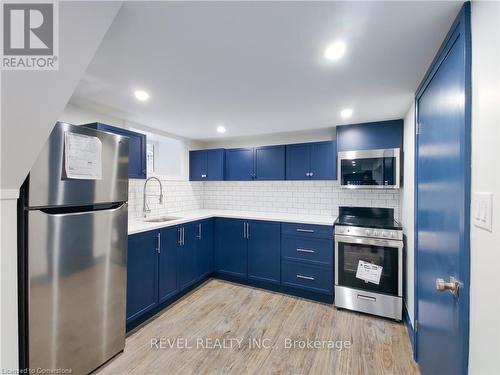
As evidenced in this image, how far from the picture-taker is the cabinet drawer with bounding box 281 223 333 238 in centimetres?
275

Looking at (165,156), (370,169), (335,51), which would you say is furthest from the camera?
(165,156)

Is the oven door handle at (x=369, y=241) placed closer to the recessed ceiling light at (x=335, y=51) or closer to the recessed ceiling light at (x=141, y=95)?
Answer: the recessed ceiling light at (x=335, y=51)

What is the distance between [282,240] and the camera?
3.00 meters

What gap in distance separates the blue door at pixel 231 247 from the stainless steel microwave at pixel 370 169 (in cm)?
152

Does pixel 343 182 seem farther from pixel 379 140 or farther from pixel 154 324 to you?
pixel 154 324

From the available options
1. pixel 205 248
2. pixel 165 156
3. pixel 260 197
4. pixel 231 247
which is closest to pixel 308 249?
pixel 231 247

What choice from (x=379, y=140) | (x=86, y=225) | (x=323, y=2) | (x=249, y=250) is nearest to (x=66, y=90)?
(x=86, y=225)

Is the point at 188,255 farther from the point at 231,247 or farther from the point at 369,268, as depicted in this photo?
the point at 369,268

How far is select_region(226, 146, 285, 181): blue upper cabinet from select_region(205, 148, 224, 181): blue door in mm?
100

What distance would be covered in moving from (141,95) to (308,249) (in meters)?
2.47

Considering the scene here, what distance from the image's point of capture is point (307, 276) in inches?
112

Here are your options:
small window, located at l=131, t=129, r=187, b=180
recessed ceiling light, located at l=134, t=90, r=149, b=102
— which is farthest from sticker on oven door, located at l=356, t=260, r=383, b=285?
small window, located at l=131, t=129, r=187, b=180

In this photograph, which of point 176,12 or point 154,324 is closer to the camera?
point 176,12

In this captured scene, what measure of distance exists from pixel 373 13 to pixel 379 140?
1998 mm
